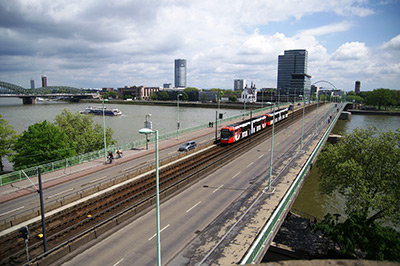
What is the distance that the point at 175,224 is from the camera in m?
18.5

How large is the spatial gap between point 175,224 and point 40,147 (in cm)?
2542

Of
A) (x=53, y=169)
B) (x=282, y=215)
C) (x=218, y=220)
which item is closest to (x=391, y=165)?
(x=282, y=215)

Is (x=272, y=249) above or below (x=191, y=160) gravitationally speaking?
below

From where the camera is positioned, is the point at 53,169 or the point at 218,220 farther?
the point at 53,169

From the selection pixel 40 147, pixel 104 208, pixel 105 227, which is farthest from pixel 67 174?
pixel 105 227

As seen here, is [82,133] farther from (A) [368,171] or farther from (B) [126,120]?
(B) [126,120]

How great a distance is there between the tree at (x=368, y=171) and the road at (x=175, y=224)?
292 inches

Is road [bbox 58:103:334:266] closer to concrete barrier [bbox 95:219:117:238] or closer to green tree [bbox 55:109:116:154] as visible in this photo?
concrete barrier [bbox 95:219:117:238]

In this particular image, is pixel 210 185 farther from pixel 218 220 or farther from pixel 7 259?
pixel 7 259

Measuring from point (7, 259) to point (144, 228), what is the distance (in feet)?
24.2

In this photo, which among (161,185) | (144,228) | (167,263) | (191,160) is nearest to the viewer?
(167,263)

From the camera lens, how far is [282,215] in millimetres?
18172

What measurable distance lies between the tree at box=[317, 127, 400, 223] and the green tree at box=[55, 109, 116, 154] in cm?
3347

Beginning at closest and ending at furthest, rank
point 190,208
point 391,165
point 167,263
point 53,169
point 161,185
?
Answer: point 167,263, point 190,208, point 391,165, point 161,185, point 53,169
